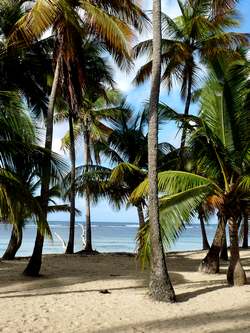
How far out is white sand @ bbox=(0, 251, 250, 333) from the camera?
24.3 ft

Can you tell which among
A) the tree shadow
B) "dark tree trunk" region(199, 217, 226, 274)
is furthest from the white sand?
"dark tree trunk" region(199, 217, 226, 274)

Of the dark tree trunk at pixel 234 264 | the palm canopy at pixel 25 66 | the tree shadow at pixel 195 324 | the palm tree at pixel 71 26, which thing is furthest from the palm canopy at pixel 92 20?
the tree shadow at pixel 195 324

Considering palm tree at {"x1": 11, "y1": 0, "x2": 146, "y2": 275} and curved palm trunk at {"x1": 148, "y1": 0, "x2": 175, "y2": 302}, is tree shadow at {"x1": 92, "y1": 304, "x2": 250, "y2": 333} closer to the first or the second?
curved palm trunk at {"x1": 148, "y1": 0, "x2": 175, "y2": 302}

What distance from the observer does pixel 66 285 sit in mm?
11305

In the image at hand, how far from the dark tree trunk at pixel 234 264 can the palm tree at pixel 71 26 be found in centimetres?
467

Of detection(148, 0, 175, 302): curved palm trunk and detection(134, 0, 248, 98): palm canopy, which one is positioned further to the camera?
detection(134, 0, 248, 98): palm canopy

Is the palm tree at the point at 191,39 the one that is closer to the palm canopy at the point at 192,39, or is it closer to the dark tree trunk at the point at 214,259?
the palm canopy at the point at 192,39

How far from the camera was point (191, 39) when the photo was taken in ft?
64.4

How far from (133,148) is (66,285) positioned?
1152 cm

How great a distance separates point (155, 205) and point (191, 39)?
1209cm

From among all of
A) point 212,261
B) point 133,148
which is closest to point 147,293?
point 212,261

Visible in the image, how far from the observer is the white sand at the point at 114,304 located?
7406 millimetres

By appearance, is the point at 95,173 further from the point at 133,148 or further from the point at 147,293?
the point at 147,293

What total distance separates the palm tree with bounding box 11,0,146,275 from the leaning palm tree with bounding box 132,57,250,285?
8.65 ft
